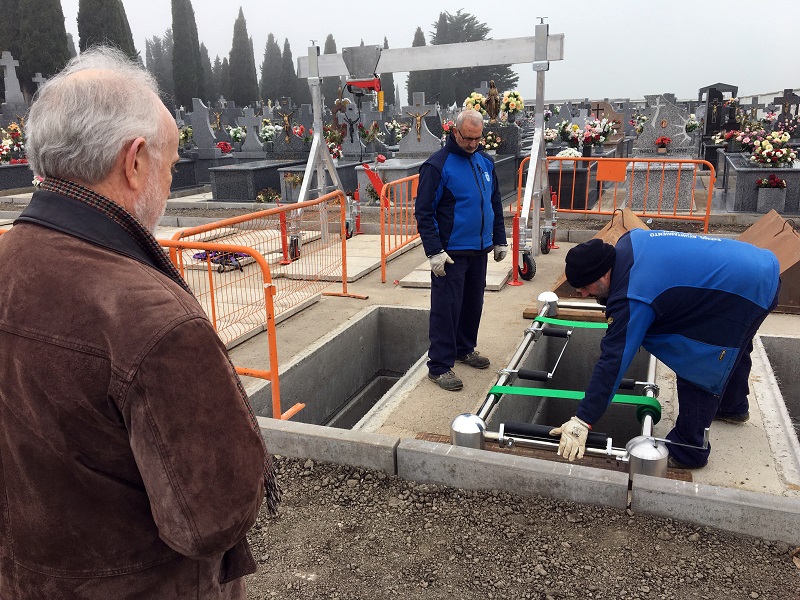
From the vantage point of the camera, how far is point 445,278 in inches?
190

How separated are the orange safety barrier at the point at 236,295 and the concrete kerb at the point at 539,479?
668 mm

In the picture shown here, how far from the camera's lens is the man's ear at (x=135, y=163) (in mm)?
1273

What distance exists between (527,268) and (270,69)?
7401cm

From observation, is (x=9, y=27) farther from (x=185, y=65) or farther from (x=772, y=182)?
(x=772, y=182)

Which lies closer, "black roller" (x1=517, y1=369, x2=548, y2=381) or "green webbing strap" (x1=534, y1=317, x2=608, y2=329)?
"black roller" (x1=517, y1=369, x2=548, y2=381)

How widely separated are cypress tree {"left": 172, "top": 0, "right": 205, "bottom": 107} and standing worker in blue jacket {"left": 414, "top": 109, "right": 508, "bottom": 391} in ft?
158

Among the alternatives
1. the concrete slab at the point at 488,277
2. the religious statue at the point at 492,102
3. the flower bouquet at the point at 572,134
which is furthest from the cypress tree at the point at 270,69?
the concrete slab at the point at 488,277

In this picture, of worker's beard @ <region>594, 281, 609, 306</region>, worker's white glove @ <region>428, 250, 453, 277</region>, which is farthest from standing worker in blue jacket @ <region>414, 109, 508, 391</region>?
worker's beard @ <region>594, 281, 609, 306</region>

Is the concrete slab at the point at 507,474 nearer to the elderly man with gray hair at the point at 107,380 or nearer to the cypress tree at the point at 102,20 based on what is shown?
the elderly man with gray hair at the point at 107,380

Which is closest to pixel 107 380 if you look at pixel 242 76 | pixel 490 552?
pixel 490 552

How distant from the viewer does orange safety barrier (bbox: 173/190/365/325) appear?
7227mm

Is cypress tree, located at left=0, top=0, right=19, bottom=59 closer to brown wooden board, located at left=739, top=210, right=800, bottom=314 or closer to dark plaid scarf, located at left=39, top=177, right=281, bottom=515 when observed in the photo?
brown wooden board, located at left=739, top=210, right=800, bottom=314

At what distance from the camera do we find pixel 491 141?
1515 centimetres

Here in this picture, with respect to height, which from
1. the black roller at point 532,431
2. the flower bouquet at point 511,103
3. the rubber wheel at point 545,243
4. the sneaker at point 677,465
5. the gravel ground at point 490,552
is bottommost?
the gravel ground at point 490,552
